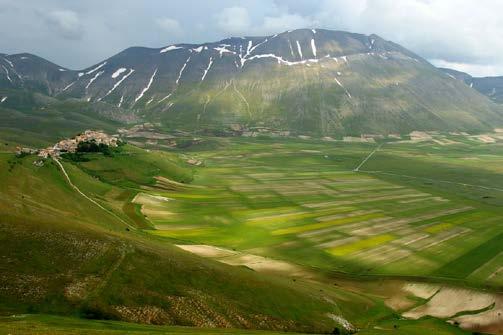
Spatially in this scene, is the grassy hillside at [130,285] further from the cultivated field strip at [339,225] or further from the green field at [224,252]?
the cultivated field strip at [339,225]

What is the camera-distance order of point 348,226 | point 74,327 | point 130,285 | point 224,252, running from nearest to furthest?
point 74,327
point 130,285
point 224,252
point 348,226

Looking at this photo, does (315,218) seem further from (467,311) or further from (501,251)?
(467,311)

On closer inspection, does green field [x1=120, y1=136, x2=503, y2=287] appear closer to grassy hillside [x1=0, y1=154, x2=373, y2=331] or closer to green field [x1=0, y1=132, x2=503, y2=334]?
green field [x1=0, y1=132, x2=503, y2=334]

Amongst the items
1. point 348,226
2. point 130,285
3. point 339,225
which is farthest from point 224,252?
point 130,285

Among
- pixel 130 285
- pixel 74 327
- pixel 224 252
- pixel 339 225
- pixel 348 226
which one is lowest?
pixel 224 252

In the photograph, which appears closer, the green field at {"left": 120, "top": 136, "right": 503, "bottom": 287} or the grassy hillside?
the grassy hillside

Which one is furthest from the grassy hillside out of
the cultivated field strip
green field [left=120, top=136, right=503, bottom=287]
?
the cultivated field strip

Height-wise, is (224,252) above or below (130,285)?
below

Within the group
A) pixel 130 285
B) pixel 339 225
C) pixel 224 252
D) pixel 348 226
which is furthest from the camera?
pixel 339 225

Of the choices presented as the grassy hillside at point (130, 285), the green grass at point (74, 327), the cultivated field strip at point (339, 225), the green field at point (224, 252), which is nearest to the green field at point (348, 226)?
the cultivated field strip at point (339, 225)

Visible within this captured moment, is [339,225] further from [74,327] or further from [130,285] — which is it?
[74,327]

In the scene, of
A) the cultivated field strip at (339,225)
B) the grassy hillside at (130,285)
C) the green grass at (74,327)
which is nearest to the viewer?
the green grass at (74,327)

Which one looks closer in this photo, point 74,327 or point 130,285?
point 74,327
